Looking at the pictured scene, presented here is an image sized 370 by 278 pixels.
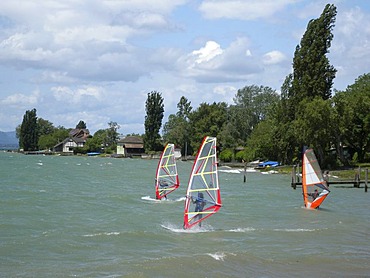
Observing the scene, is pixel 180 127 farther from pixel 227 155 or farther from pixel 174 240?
pixel 174 240

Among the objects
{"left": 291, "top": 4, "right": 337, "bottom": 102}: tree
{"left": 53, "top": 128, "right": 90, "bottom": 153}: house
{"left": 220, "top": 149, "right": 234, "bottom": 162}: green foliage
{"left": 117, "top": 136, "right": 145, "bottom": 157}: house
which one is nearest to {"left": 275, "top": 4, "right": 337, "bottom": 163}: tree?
{"left": 291, "top": 4, "right": 337, "bottom": 102}: tree

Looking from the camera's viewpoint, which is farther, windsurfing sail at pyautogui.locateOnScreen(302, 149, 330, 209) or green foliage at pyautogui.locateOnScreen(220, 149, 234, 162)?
green foliage at pyautogui.locateOnScreen(220, 149, 234, 162)

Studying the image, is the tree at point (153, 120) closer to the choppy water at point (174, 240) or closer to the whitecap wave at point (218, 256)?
the choppy water at point (174, 240)

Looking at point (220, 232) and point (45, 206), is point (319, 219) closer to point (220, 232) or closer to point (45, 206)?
point (220, 232)

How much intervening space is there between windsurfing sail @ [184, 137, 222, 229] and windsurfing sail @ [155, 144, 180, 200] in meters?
10.4

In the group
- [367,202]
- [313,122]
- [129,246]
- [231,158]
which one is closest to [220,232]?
[129,246]

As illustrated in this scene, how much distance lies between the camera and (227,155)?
295 feet

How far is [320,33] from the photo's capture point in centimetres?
5466

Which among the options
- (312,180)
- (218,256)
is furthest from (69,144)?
(218,256)

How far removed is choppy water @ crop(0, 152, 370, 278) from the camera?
12.9m

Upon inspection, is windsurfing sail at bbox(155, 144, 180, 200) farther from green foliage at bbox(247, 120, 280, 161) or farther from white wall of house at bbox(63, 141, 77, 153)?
white wall of house at bbox(63, 141, 77, 153)

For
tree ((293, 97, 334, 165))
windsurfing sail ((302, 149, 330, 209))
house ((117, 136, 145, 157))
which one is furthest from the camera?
house ((117, 136, 145, 157))

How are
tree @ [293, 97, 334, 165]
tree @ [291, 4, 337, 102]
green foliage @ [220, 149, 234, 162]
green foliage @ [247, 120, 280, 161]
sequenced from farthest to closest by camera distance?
green foliage @ [220, 149, 234, 162] → green foliage @ [247, 120, 280, 161] → tree @ [291, 4, 337, 102] → tree @ [293, 97, 334, 165]

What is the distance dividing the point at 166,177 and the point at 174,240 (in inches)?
452
